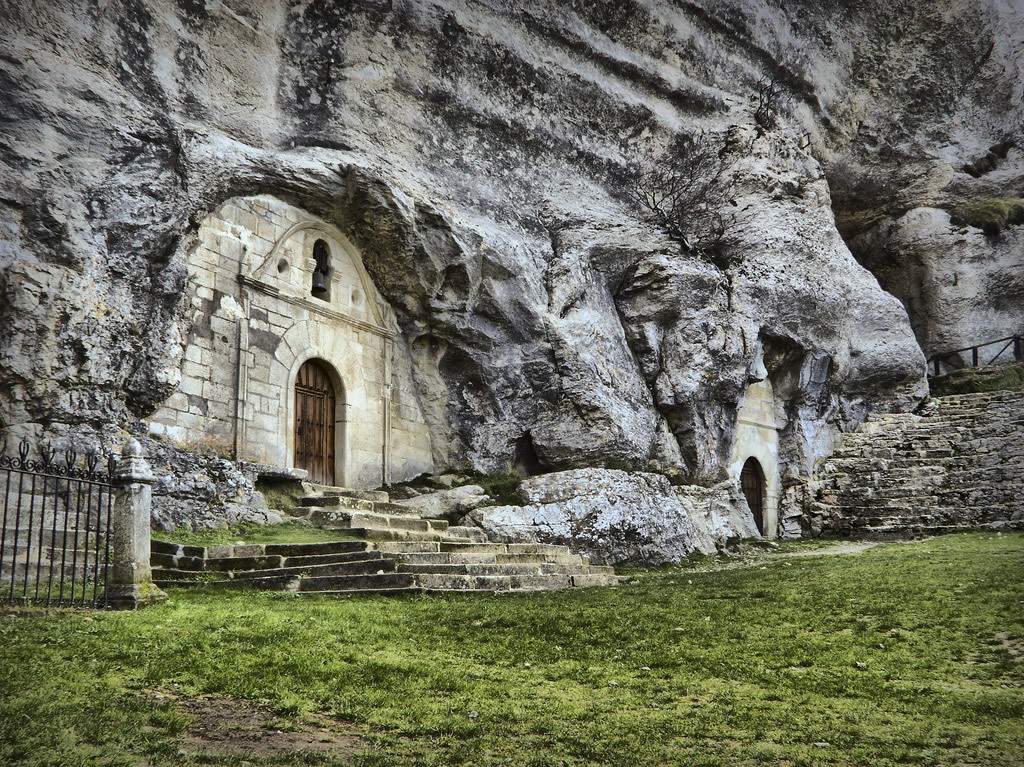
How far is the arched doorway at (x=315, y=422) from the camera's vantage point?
54.7 ft

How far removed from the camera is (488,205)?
18859mm

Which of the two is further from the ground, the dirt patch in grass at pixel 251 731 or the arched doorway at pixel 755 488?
the arched doorway at pixel 755 488

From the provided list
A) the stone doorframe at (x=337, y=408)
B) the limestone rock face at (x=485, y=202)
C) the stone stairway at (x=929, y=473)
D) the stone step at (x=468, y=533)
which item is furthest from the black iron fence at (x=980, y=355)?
the stone doorframe at (x=337, y=408)

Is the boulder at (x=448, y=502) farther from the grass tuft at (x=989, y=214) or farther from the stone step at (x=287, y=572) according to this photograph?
the grass tuft at (x=989, y=214)

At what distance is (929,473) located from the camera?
20.3 meters

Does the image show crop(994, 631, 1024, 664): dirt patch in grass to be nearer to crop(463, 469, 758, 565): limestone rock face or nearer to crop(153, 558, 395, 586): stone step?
crop(153, 558, 395, 586): stone step

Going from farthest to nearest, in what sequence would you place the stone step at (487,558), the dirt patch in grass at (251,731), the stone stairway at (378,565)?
the stone step at (487,558), the stone stairway at (378,565), the dirt patch in grass at (251,731)

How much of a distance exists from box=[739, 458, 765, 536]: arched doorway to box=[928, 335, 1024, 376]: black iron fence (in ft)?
26.8

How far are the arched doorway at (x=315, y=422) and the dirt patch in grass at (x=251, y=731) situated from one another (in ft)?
35.0

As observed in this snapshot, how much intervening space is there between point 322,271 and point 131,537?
29.9 ft

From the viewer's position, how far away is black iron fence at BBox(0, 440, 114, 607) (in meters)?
8.17

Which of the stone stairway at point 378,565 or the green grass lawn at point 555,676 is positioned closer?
the green grass lawn at point 555,676

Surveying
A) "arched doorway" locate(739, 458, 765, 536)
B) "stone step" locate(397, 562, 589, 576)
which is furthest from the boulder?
"arched doorway" locate(739, 458, 765, 536)

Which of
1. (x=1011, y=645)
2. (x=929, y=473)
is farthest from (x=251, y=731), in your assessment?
(x=929, y=473)
